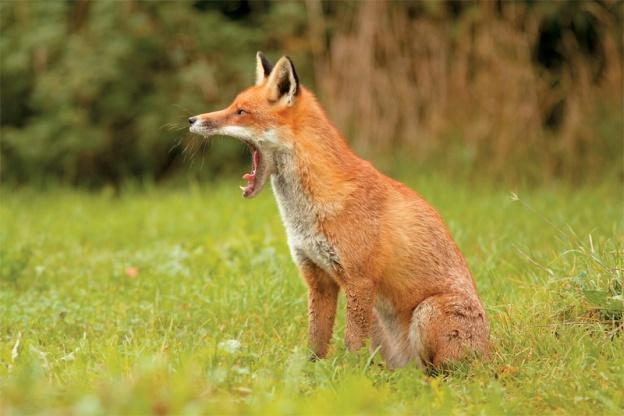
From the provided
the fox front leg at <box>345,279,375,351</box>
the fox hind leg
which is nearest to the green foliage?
the fox front leg at <box>345,279,375,351</box>

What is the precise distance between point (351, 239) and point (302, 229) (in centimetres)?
30

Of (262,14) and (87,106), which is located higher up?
(262,14)

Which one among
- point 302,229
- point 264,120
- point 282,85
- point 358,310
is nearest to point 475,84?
point 282,85

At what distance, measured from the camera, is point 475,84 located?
475 inches

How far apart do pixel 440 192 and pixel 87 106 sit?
5.49 metres

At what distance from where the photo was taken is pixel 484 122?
11.8m

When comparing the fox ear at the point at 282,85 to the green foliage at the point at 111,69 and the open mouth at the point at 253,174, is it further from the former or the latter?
the green foliage at the point at 111,69

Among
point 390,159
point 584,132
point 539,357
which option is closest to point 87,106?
point 390,159

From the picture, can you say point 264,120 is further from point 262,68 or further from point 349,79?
point 349,79

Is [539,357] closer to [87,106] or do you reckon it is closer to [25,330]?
[25,330]

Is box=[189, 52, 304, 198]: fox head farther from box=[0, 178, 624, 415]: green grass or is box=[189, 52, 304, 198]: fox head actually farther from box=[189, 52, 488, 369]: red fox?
box=[0, 178, 624, 415]: green grass

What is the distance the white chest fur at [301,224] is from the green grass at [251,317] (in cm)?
57

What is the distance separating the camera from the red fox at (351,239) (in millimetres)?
5449

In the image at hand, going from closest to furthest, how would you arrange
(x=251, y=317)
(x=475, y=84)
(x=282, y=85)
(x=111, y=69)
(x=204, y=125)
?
(x=204, y=125) → (x=282, y=85) → (x=251, y=317) → (x=475, y=84) → (x=111, y=69)
